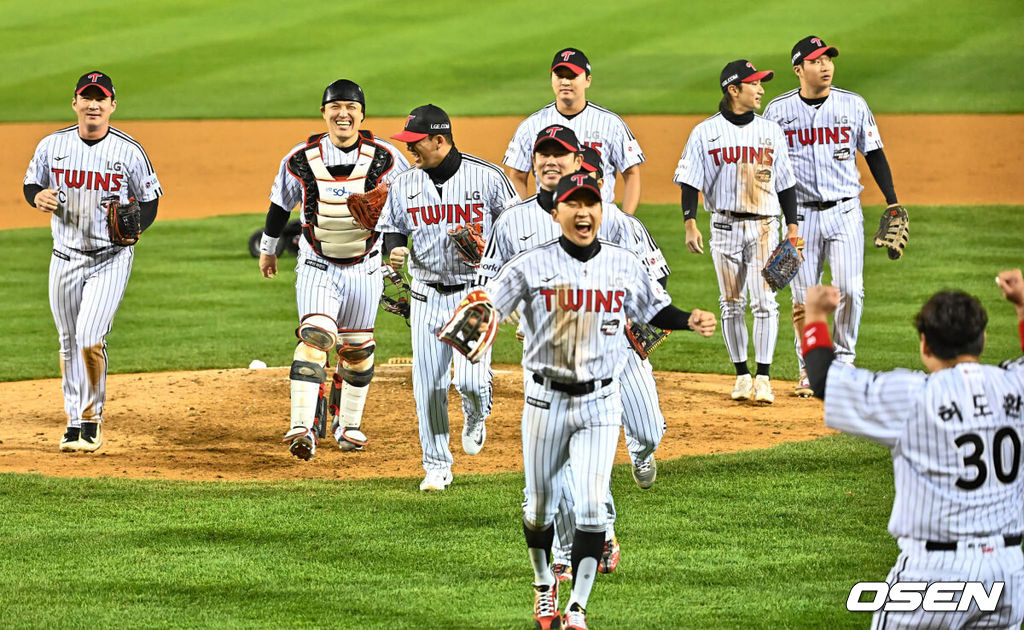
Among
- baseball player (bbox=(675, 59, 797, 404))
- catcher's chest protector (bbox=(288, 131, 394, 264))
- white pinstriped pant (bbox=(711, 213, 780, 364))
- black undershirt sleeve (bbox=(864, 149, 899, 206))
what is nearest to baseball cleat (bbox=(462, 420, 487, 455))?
catcher's chest protector (bbox=(288, 131, 394, 264))

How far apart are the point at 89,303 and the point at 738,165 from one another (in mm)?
4788

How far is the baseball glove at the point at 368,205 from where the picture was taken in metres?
8.96

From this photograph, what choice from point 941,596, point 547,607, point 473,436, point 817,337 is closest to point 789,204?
point 473,436

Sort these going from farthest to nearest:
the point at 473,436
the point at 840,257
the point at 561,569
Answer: the point at 840,257, the point at 473,436, the point at 561,569

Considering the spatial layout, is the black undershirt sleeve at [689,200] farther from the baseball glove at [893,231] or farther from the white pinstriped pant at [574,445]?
the white pinstriped pant at [574,445]

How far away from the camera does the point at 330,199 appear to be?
9.04 m

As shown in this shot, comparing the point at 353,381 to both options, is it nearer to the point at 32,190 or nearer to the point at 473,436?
the point at 473,436

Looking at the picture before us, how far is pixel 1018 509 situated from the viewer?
4.62 meters

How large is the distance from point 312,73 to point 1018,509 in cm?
3332

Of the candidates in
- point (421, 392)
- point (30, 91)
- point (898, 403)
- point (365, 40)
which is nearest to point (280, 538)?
point (421, 392)

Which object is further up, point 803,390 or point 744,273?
point 744,273

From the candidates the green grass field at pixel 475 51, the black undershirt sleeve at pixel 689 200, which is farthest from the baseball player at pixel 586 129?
the green grass field at pixel 475 51

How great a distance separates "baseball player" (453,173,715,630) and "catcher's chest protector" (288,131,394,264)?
126 inches

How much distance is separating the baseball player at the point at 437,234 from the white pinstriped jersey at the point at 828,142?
340cm
